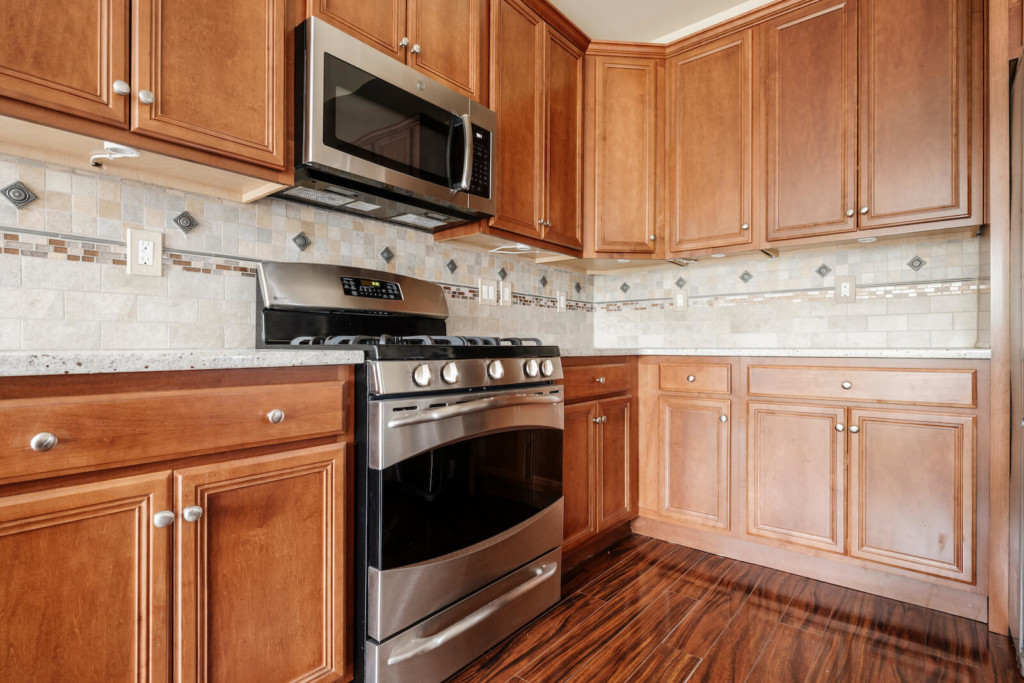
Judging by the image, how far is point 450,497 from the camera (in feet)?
4.65

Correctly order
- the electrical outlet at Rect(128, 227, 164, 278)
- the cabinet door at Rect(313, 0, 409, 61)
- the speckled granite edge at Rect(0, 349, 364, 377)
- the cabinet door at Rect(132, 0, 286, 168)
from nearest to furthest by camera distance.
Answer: the speckled granite edge at Rect(0, 349, 364, 377), the cabinet door at Rect(132, 0, 286, 168), the electrical outlet at Rect(128, 227, 164, 278), the cabinet door at Rect(313, 0, 409, 61)

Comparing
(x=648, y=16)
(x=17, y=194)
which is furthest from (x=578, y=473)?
(x=648, y=16)

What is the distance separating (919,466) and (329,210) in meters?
2.24

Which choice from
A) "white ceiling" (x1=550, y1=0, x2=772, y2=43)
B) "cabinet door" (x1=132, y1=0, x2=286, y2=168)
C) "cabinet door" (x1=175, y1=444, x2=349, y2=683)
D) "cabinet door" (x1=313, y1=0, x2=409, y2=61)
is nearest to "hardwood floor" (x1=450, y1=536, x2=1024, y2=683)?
"cabinet door" (x1=175, y1=444, x2=349, y2=683)

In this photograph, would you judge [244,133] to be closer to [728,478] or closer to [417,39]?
[417,39]

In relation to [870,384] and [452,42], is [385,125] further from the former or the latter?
[870,384]

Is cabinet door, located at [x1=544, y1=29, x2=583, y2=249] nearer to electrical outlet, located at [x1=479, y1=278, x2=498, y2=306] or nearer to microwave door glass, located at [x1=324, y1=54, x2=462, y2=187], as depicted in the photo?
electrical outlet, located at [x1=479, y1=278, x2=498, y2=306]

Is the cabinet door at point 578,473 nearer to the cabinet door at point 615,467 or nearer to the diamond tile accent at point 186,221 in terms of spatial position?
the cabinet door at point 615,467

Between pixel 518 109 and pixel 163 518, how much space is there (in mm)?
1893

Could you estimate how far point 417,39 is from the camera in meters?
→ 1.77

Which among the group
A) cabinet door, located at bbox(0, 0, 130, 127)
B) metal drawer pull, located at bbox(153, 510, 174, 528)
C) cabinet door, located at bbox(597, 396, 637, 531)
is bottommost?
cabinet door, located at bbox(597, 396, 637, 531)

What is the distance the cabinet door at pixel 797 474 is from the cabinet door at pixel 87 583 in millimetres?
2029

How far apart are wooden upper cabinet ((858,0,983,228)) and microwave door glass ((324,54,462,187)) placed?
1684mm

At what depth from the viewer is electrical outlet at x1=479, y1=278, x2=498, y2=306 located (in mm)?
2442
